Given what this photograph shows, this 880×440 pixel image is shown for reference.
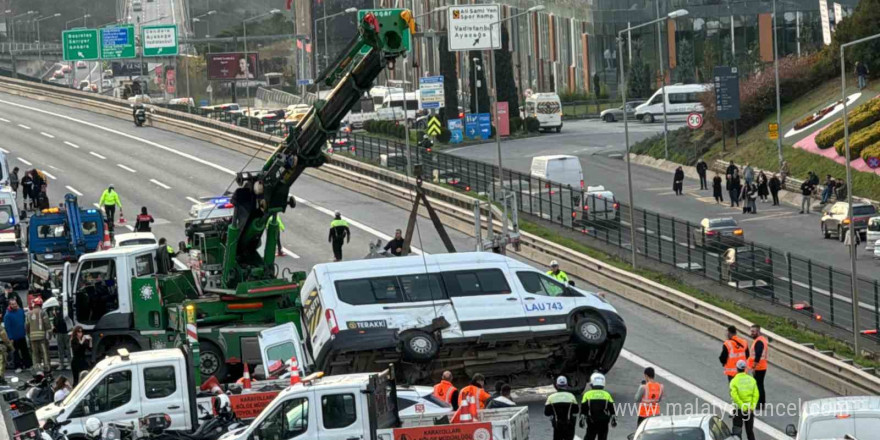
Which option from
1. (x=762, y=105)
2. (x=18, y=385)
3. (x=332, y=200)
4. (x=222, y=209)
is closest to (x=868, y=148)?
(x=762, y=105)

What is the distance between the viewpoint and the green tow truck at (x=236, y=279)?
98.8 ft

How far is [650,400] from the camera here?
23.7m

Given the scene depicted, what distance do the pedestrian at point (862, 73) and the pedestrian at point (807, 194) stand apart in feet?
44.5

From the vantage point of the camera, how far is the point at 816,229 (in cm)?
5531

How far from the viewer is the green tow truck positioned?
30.1 meters

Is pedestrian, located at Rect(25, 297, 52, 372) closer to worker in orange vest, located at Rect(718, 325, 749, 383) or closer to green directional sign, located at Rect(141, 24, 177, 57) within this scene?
worker in orange vest, located at Rect(718, 325, 749, 383)

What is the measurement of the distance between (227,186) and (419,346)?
33.9 m

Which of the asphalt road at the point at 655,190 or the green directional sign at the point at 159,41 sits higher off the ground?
the green directional sign at the point at 159,41

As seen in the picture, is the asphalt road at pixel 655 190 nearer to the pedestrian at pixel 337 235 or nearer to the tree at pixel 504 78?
the tree at pixel 504 78

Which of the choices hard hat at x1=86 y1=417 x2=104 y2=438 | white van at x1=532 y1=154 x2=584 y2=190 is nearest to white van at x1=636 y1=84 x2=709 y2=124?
white van at x1=532 y1=154 x2=584 y2=190

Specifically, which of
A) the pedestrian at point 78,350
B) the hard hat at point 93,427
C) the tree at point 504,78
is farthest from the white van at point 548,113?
the hard hat at point 93,427

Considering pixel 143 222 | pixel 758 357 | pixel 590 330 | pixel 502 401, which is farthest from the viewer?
pixel 143 222

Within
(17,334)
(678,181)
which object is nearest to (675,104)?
(678,181)

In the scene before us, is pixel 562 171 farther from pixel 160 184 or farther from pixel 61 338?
pixel 61 338
